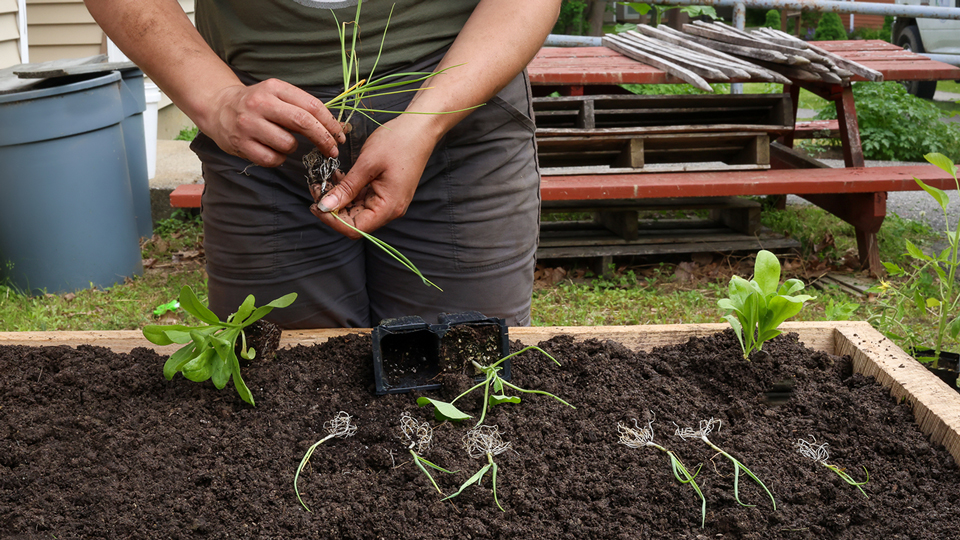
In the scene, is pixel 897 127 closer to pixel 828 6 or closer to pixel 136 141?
pixel 828 6

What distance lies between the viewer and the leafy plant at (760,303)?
1252mm

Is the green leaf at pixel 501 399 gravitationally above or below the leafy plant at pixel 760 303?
below

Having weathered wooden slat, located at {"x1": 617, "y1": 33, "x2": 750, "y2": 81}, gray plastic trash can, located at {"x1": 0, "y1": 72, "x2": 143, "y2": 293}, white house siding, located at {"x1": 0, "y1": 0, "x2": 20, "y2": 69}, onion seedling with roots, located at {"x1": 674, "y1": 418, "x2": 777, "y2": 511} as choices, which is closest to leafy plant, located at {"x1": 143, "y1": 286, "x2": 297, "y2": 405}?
onion seedling with roots, located at {"x1": 674, "y1": 418, "x2": 777, "y2": 511}

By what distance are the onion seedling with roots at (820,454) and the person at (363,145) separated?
A: 0.66 m

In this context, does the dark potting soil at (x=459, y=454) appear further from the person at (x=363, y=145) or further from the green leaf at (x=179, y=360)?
the person at (x=363, y=145)

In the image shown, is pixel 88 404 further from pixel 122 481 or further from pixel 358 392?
pixel 358 392

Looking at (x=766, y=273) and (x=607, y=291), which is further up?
(x=766, y=273)

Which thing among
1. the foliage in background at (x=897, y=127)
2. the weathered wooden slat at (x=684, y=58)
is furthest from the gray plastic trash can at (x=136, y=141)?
the foliage in background at (x=897, y=127)

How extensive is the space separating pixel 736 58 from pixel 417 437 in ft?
11.9

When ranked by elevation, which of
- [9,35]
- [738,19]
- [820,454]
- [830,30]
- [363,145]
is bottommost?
[820,454]

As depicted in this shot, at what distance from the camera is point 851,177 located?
356cm

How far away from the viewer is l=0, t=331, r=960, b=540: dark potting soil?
3.04ft

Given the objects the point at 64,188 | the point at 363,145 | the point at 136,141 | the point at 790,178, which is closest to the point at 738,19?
the point at 790,178

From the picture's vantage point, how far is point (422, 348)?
1.28 metres
